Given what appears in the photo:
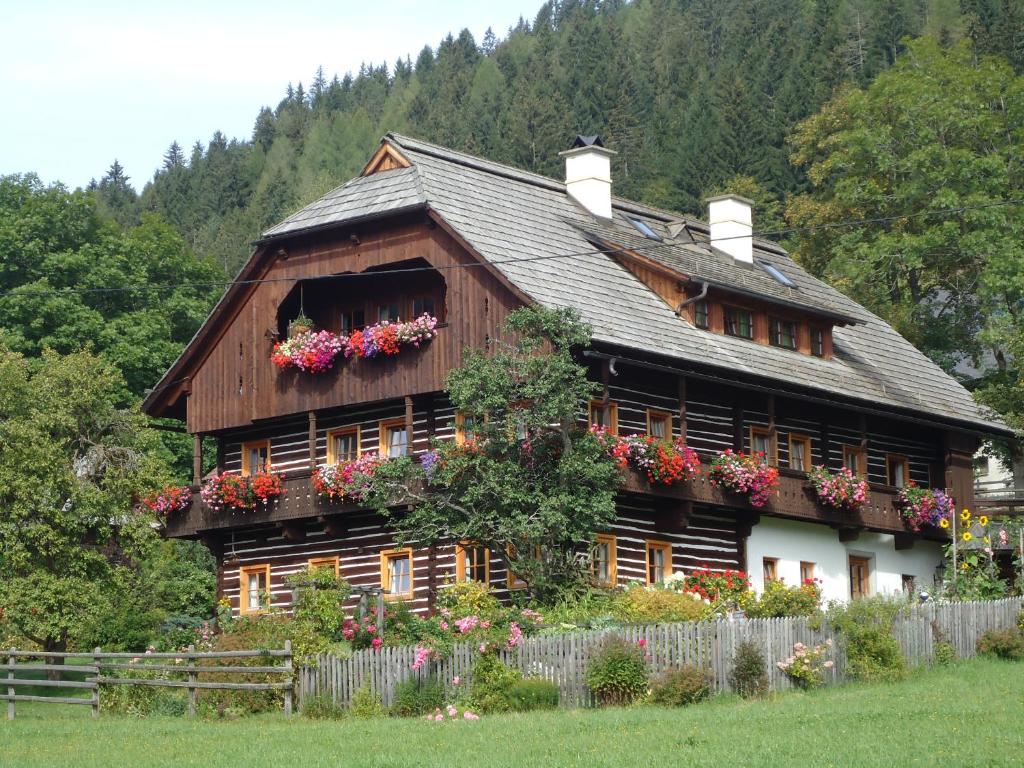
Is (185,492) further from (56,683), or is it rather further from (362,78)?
(362,78)

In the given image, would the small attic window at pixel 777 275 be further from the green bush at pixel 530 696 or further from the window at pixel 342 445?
the green bush at pixel 530 696

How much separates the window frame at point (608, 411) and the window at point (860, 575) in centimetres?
851

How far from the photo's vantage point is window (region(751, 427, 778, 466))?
41688mm

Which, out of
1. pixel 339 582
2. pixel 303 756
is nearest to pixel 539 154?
pixel 339 582

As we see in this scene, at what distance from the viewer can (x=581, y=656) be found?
92.4 feet

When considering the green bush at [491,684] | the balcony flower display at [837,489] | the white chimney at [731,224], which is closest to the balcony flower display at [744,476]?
the balcony flower display at [837,489]

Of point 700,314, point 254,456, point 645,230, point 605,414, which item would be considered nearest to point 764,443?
point 700,314

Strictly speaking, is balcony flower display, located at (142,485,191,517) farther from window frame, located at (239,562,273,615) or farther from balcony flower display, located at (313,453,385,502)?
balcony flower display, located at (313,453,385,502)

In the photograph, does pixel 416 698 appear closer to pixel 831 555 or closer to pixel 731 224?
pixel 831 555

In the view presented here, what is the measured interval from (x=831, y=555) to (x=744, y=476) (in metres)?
5.88

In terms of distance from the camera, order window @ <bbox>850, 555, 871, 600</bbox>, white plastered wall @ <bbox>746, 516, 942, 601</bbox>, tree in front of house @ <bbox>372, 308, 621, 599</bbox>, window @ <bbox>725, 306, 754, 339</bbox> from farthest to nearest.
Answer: window @ <bbox>850, 555, 871, 600</bbox> < window @ <bbox>725, 306, 754, 339</bbox> < white plastered wall @ <bbox>746, 516, 942, 601</bbox> < tree in front of house @ <bbox>372, 308, 621, 599</bbox>

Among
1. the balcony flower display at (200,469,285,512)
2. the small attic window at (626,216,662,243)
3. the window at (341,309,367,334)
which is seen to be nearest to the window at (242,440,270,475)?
the balcony flower display at (200,469,285,512)

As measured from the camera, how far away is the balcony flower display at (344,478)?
1420 inches

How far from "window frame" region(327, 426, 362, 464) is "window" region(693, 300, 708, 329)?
7.88 metres
